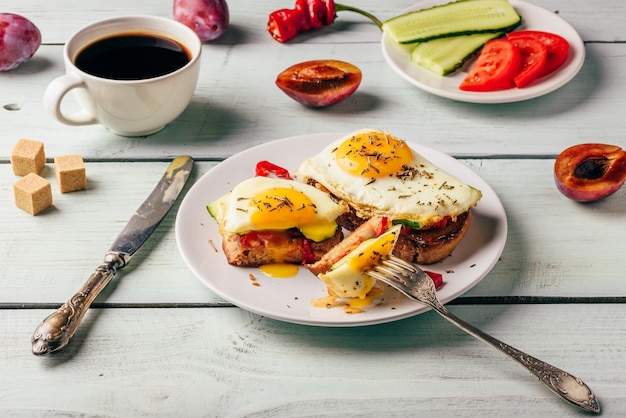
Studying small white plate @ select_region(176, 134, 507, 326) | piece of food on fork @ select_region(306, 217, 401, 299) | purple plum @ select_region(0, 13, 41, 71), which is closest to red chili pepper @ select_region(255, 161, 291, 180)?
small white plate @ select_region(176, 134, 507, 326)

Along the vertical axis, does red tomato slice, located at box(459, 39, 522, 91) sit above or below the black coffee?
below

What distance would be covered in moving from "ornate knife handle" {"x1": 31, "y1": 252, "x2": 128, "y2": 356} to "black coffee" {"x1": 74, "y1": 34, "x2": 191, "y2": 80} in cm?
92

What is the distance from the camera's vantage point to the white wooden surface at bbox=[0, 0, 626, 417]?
6.69 ft

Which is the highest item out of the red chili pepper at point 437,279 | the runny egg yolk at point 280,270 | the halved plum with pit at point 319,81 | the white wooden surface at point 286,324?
the red chili pepper at point 437,279

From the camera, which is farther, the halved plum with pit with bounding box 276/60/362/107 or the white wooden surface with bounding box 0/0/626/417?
the halved plum with pit with bounding box 276/60/362/107

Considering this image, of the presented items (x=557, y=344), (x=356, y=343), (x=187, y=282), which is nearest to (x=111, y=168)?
(x=187, y=282)

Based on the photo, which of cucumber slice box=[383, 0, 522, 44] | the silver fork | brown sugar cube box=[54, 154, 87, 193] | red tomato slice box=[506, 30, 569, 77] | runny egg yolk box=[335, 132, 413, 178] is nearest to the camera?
the silver fork

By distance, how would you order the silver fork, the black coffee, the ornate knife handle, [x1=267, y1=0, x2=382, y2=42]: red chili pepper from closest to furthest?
the silver fork < the ornate knife handle < the black coffee < [x1=267, y1=0, x2=382, y2=42]: red chili pepper

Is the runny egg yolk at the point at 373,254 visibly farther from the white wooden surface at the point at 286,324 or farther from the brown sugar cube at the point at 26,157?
the brown sugar cube at the point at 26,157

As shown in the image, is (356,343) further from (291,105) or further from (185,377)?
(291,105)

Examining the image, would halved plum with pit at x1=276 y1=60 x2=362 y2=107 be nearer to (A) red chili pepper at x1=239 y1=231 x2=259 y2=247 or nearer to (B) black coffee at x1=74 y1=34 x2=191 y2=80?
(B) black coffee at x1=74 y1=34 x2=191 y2=80

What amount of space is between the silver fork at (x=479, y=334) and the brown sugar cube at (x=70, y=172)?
1.22 m

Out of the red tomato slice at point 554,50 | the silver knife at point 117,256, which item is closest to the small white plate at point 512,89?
the red tomato slice at point 554,50

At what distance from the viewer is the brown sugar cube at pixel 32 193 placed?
103 inches
